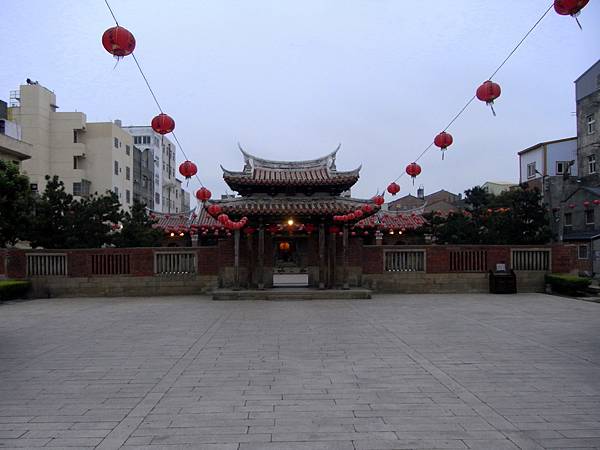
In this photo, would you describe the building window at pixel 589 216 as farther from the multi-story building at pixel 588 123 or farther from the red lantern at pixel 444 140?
the red lantern at pixel 444 140

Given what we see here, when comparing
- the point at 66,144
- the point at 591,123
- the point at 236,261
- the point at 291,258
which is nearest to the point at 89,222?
the point at 236,261

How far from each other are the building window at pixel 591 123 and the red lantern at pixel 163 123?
87.2 feet

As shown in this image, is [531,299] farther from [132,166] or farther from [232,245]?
[132,166]

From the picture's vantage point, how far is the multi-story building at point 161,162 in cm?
4932

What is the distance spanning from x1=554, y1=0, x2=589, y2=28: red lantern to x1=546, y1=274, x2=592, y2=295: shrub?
11.0m

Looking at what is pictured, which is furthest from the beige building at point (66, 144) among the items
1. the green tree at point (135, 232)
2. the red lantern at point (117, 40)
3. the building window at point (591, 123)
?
the building window at point (591, 123)

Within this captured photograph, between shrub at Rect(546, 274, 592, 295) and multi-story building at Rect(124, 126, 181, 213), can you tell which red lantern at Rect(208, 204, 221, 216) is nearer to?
shrub at Rect(546, 274, 592, 295)

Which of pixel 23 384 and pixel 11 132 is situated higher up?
pixel 11 132

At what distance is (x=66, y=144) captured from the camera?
35.2 m

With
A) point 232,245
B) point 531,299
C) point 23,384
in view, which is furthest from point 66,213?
point 531,299

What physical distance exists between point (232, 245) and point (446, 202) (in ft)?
107

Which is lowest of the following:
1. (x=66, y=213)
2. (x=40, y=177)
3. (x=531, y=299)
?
(x=531, y=299)

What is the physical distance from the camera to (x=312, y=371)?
6395 mm

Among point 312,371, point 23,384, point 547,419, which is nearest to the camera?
point 547,419
